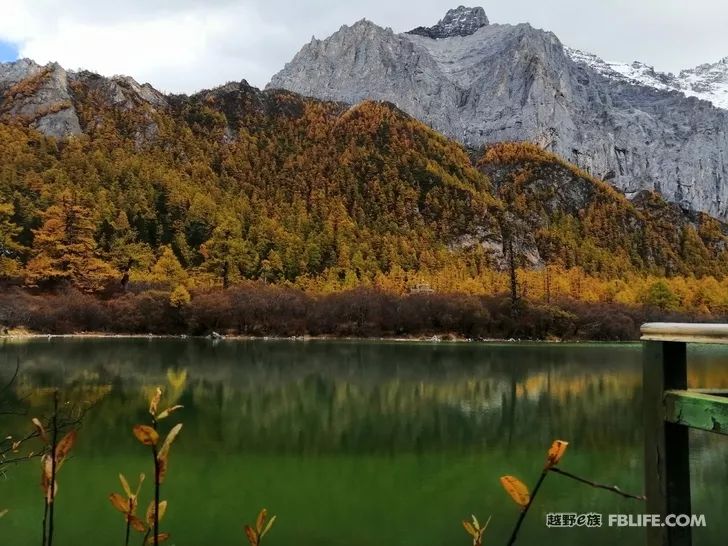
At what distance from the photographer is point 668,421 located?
2064mm

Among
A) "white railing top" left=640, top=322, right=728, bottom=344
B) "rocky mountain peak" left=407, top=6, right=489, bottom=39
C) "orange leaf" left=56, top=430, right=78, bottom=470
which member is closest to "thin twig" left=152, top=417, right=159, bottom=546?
→ "orange leaf" left=56, top=430, right=78, bottom=470

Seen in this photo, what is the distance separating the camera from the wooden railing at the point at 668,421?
2041mm

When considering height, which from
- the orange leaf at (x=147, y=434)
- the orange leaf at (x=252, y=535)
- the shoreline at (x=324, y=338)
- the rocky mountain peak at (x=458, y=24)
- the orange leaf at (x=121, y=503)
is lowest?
the shoreline at (x=324, y=338)

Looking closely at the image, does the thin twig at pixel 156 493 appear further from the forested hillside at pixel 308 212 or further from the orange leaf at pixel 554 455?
the forested hillside at pixel 308 212

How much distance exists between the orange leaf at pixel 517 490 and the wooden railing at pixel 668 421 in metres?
0.95

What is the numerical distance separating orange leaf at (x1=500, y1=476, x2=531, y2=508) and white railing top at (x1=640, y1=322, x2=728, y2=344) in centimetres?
97

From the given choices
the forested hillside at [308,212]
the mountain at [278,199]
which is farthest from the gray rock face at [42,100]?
the forested hillside at [308,212]

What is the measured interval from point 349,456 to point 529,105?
14014cm

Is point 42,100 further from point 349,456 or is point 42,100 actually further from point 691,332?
point 691,332

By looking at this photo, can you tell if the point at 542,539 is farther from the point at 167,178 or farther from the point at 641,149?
the point at 641,149

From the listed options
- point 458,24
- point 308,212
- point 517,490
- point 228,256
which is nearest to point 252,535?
point 517,490

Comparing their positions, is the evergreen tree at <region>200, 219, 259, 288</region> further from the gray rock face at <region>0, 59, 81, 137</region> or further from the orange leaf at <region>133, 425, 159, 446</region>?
the orange leaf at <region>133, 425, 159, 446</region>

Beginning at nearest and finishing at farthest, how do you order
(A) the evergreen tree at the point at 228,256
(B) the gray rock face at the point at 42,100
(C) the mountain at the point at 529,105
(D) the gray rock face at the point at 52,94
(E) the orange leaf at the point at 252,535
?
(E) the orange leaf at the point at 252,535, (A) the evergreen tree at the point at 228,256, (B) the gray rock face at the point at 42,100, (D) the gray rock face at the point at 52,94, (C) the mountain at the point at 529,105

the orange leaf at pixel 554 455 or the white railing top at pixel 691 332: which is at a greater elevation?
the white railing top at pixel 691 332
